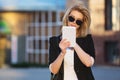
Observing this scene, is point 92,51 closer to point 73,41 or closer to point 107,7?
point 73,41

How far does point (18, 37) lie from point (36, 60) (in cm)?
292

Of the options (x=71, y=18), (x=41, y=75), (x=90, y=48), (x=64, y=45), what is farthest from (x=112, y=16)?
(x=64, y=45)

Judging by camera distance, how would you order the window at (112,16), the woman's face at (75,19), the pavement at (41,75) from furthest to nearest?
the window at (112,16) < the pavement at (41,75) < the woman's face at (75,19)

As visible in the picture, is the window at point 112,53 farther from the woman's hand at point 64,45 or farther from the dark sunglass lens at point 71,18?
the woman's hand at point 64,45

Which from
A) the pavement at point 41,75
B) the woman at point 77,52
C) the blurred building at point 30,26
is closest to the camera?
the woman at point 77,52

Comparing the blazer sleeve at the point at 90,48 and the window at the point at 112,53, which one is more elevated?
the blazer sleeve at the point at 90,48

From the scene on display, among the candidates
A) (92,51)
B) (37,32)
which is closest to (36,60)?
(37,32)

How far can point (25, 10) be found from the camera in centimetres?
4012

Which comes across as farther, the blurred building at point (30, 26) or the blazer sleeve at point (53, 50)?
the blurred building at point (30, 26)

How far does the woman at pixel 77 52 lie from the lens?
4.01 m

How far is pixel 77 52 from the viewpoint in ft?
13.2

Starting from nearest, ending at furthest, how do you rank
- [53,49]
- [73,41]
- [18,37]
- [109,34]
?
[73,41]
[53,49]
[109,34]
[18,37]

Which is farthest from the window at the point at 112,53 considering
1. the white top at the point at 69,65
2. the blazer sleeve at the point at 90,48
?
the white top at the point at 69,65

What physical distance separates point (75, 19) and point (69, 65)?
1.44 feet
